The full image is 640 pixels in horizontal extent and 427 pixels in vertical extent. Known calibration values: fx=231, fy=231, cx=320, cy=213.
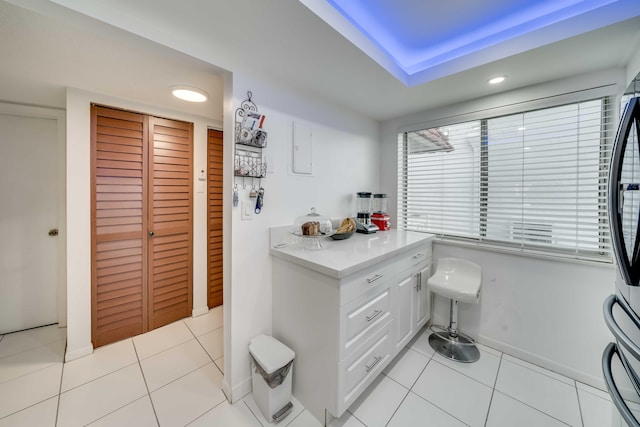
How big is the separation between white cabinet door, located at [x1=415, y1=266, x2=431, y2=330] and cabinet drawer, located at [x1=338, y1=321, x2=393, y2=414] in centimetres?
51

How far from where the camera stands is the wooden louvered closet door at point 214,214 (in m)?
2.58

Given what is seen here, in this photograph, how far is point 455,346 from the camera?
2.05m

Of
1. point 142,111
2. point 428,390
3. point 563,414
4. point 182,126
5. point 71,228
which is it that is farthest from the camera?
point 182,126

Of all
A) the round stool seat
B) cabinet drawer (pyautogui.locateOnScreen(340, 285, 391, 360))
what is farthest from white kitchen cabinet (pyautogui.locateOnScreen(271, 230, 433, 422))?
the round stool seat

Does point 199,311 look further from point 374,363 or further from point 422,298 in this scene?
point 422,298

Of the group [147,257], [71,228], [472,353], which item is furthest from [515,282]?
[71,228]

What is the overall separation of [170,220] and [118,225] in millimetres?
399

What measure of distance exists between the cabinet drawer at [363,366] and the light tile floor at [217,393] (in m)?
0.17

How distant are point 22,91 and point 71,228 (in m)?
1.19

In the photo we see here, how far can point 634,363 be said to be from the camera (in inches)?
32.4

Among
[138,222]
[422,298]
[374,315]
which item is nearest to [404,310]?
[422,298]

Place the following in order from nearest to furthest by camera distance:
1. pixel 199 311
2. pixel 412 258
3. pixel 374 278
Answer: pixel 374 278 < pixel 412 258 < pixel 199 311

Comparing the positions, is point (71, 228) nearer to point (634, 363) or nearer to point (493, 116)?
point (634, 363)

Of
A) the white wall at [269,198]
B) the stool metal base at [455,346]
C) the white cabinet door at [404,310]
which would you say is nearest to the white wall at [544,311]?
the stool metal base at [455,346]
